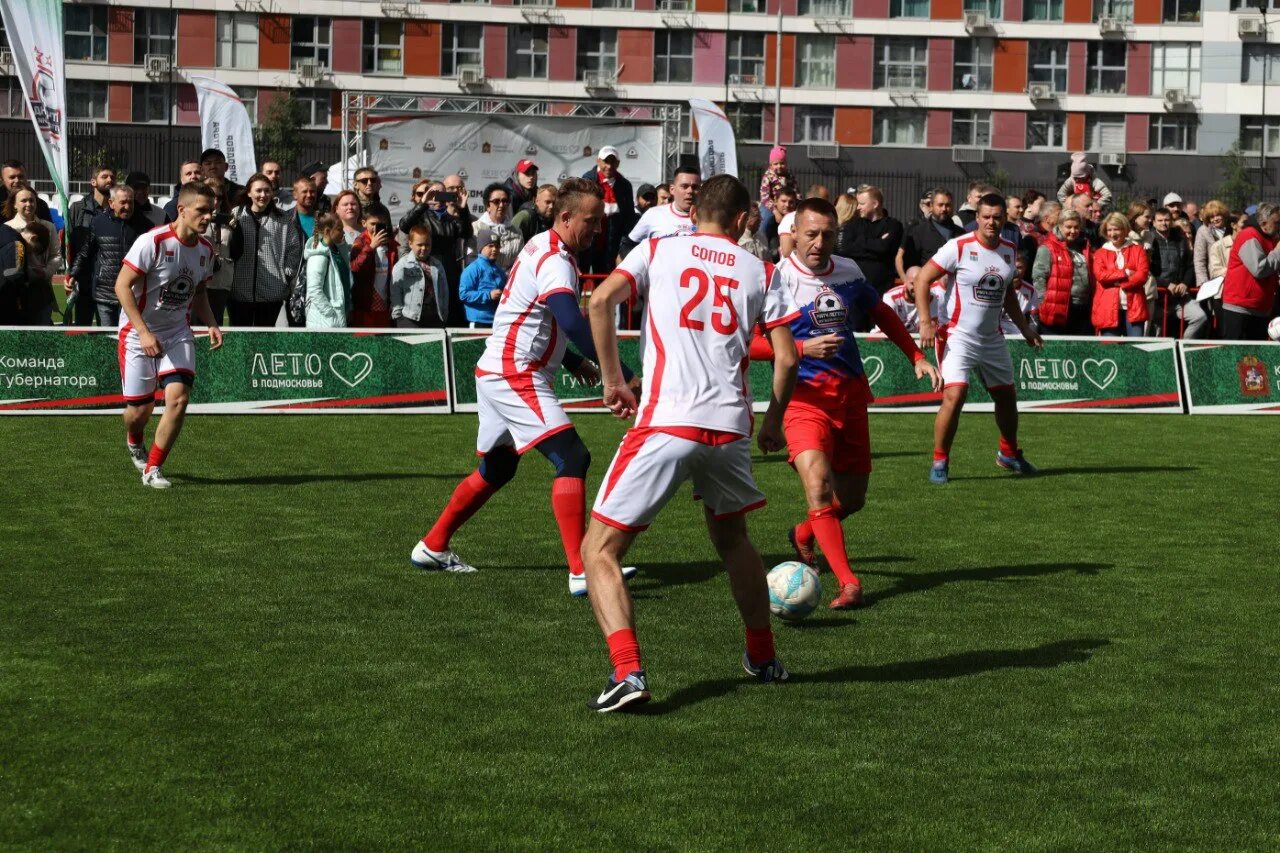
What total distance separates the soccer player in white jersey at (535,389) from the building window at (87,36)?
6312 cm

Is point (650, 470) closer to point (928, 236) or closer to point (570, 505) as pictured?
point (570, 505)

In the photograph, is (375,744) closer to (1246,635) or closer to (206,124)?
(1246,635)

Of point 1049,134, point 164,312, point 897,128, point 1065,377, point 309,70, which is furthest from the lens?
point 1049,134

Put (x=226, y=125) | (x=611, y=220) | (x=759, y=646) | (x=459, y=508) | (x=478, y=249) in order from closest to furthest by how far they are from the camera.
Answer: (x=759, y=646) → (x=459, y=508) → (x=478, y=249) → (x=611, y=220) → (x=226, y=125)

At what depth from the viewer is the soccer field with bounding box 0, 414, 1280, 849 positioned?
5098 millimetres

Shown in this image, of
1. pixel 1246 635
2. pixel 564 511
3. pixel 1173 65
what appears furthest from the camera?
pixel 1173 65

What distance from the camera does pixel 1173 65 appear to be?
72.1 metres

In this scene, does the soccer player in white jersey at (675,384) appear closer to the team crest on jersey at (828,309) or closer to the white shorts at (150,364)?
the team crest on jersey at (828,309)

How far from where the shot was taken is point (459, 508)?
9102 millimetres

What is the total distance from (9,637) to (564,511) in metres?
2.62

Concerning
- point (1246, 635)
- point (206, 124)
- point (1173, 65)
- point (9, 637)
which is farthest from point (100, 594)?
point (1173, 65)

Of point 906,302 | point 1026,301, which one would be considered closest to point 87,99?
point 906,302

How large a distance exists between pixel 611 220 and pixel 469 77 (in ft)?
168

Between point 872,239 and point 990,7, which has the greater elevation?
point 990,7
